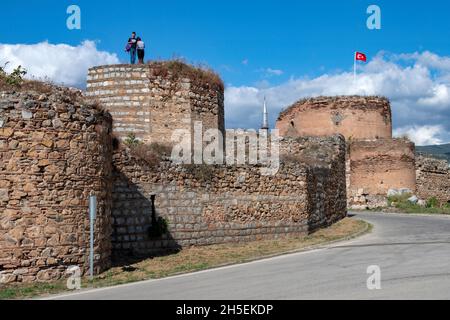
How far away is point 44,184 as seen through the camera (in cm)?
1185

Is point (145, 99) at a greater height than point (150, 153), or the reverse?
point (145, 99)

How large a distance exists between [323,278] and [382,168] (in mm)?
29087

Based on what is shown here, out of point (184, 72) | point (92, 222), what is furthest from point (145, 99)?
point (92, 222)

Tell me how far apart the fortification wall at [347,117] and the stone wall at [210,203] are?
2104 cm

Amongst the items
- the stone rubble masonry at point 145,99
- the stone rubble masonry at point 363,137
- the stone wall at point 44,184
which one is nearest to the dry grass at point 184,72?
the stone rubble masonry at point 145,99

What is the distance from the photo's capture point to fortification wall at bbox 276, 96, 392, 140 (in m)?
41.8

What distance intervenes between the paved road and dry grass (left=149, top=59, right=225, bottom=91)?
28.5ft

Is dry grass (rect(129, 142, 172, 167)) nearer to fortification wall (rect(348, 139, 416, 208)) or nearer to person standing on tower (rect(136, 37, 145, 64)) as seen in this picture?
person standing on tower (rect(136, 37, 145, 64))

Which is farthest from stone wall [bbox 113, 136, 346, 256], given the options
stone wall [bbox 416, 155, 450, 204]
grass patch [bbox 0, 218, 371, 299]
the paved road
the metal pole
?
stone wall [bbox 416, 155, 450, 204]

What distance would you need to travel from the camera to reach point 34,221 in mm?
11672

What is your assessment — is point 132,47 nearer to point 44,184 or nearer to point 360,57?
point 44,184
